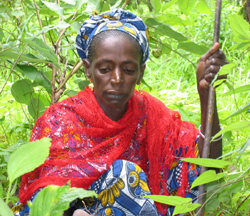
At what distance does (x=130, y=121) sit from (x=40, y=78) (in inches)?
21.3

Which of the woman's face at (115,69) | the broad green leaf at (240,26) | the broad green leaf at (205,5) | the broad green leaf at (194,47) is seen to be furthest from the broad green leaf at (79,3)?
the broad green leaf at (240,26)

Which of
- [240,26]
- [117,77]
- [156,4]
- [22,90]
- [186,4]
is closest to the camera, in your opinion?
[240,26]

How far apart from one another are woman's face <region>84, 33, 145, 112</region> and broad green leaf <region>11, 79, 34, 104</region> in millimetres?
556

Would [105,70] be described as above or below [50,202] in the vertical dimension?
above

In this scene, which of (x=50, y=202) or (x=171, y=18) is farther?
(x=171, y=18)

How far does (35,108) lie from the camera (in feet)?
7.09

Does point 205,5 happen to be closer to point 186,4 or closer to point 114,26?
point 186,4

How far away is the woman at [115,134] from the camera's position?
1.60 m

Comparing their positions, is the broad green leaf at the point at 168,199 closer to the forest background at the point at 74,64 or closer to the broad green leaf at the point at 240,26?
the forest background at the point at 74,64

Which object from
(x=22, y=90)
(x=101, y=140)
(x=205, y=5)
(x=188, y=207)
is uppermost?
(x=205, y=5)

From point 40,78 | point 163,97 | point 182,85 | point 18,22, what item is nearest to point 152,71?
point 182,85

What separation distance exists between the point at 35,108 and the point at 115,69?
76cm

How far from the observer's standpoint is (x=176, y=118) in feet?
6.37

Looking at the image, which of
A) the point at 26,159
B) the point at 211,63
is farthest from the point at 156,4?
the point at 26,159
